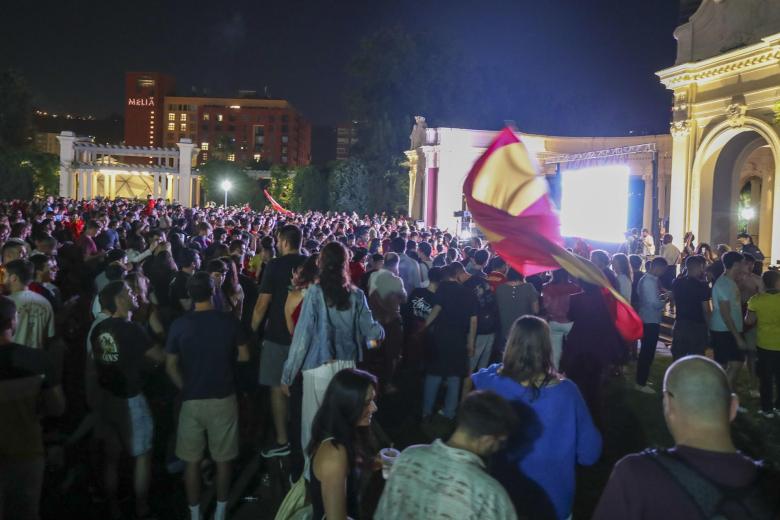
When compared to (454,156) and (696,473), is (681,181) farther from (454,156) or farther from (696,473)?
(696,473)

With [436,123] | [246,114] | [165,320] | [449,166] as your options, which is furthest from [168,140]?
[165,320]

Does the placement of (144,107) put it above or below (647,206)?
above

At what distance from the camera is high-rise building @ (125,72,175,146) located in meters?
130

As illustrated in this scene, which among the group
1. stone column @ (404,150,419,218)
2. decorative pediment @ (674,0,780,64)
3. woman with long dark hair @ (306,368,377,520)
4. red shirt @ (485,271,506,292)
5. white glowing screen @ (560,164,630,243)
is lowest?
woman with long dark hair @ (306,368,377,520)

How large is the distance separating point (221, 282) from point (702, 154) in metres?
19.2

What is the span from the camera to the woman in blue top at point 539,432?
3643mm

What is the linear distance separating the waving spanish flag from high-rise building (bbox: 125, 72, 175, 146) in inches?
5237

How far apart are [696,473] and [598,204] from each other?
78.8 feet

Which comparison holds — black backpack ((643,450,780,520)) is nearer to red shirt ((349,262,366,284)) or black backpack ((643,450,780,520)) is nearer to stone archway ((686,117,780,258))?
red shirt ((349,262,366,284))

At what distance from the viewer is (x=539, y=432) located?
3629mm

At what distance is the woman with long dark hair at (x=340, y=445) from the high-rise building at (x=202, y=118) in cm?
13019

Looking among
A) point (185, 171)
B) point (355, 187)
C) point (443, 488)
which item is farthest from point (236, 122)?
point (443, 488)

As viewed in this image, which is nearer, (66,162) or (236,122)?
(66,162)

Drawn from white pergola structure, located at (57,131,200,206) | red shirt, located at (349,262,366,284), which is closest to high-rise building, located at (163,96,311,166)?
white pergola structure, located at (57,131,200,206)
